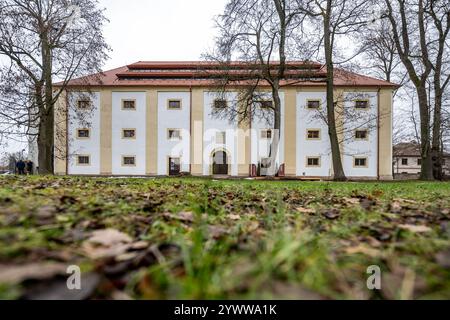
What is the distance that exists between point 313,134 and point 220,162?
30.4 ft

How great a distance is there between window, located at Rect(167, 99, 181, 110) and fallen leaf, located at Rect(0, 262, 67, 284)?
2731cm

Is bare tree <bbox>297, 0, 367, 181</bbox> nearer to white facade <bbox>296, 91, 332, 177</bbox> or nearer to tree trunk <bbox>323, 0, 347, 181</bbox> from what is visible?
tree trunk <bbox>323, 0, 347, 181</bbox>

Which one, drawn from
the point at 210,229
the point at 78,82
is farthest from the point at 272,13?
the point at 210,229

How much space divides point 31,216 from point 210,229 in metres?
0.83

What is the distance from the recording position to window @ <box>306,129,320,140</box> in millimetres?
26903

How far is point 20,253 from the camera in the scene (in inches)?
33.9

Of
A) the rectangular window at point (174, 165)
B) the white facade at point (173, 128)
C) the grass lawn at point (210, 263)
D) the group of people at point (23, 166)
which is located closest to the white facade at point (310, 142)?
the white facade at point (173, 128)

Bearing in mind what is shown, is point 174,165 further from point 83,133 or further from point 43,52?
point 43,52

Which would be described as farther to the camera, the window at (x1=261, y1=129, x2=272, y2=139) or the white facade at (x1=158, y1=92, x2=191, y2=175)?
the white facade at (x1=158, y1=92, x2=191, y2=175)

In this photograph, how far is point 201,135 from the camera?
27078mm

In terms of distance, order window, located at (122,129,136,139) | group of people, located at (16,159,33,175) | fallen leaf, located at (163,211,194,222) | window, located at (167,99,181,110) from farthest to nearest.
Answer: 1. window, located at (167,99,181,110)
2. window, located at (122,129,136,139)
3. group of people, located at (16,159,33,175)
4. fallen leaf, located at (163,211,194,222)

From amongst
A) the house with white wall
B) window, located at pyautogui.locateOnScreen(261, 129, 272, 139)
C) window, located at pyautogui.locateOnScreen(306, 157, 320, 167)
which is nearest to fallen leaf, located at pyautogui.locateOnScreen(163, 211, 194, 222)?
the house with white wall

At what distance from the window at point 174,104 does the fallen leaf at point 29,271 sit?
2731 cm
